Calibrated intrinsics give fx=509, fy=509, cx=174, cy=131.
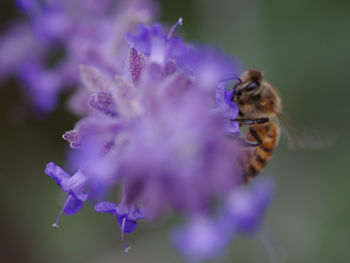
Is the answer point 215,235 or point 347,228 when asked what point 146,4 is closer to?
point 215,235

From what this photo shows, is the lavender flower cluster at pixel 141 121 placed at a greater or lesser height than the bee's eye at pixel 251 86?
greater

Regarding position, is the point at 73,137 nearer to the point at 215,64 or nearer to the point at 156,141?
the point at 156,141

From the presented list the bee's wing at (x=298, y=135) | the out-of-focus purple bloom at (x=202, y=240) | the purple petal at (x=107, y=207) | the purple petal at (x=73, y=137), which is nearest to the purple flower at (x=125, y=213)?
the purple petal at (x=107, y=207)

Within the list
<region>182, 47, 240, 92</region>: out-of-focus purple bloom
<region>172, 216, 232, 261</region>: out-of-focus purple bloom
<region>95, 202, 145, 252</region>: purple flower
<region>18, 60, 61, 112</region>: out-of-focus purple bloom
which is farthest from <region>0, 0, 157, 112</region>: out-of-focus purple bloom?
<region>172, 216, 232, 261</region>: out-of-focus purple bloom

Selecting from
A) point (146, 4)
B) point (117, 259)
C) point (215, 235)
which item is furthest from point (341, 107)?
point (117, 259)

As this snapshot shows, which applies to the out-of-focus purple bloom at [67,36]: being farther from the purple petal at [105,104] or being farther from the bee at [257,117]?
the purple petal at [105,104]

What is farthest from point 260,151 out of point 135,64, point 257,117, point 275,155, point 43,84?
point 275,155
